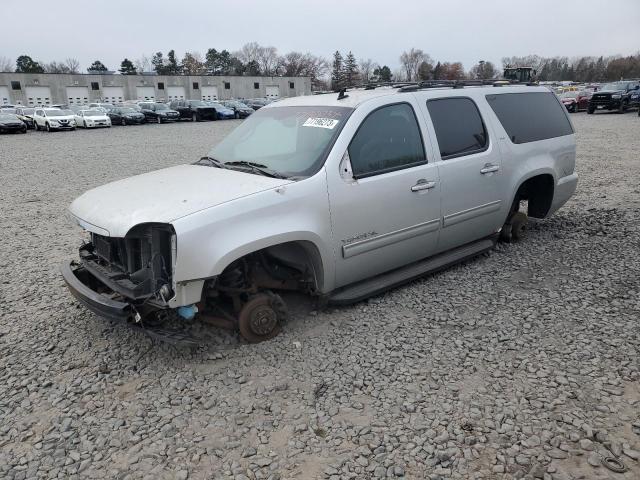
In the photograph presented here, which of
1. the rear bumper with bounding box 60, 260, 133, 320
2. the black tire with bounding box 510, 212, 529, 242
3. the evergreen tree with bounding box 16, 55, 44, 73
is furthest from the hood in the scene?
the evergreen tree with bounding box 16, 55, 44, 73

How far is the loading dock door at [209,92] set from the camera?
75000 millimetres

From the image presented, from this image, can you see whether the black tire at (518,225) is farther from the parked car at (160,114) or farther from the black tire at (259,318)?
the parked car at (160,114)

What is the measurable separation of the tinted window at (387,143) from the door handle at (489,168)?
2.65 ft

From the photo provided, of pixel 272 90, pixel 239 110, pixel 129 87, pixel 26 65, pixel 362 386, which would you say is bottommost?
pixel 362 386

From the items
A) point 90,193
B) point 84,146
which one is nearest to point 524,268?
point 90,193

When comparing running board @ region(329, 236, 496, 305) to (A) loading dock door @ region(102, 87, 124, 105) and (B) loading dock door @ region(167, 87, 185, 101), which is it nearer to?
(A) loading dock door @ region(102, 87, 124, 105)

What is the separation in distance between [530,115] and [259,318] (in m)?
3.89

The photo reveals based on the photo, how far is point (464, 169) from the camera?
4.58 meters

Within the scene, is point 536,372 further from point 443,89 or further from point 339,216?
point 443,89

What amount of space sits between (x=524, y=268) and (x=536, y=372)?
6.65 feet

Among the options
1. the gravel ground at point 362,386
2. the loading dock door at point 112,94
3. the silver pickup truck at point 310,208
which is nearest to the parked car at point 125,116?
the gravel ground at point 362,386

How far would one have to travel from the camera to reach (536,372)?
3.23 metres

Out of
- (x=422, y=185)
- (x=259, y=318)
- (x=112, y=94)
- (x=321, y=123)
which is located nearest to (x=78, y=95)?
(x=112, y=94)

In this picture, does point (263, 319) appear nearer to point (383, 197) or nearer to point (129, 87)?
point (383, 197)
